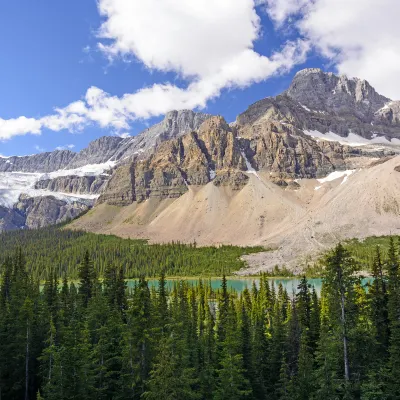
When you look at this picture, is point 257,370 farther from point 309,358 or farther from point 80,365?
point 80,365

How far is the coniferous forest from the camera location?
34.9m

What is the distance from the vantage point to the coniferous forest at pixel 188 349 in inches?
1373

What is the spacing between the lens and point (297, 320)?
186ft

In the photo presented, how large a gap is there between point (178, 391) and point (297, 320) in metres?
30.3

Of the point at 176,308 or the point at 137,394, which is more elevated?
the point at 176,308

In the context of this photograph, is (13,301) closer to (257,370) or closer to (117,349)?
(117,349)

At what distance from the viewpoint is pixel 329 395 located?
107 feet

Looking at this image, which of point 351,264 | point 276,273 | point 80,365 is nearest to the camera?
point 351,264

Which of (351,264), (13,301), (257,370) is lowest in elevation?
(257,370)

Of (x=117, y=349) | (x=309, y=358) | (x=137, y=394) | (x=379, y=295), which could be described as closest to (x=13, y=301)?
(x=117, y=349)

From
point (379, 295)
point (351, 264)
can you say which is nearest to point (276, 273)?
point (379, 295)

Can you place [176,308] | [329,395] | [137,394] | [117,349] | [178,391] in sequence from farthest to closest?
1. [176,308]
2. [117,349]
3. [137,394]
4. [329,395]
5. [178,391]

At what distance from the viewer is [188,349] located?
4978 cm

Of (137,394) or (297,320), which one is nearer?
(137,394)
